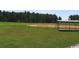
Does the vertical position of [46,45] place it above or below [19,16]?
below

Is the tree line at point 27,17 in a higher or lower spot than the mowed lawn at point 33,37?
higher

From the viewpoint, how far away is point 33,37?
261 centimetres

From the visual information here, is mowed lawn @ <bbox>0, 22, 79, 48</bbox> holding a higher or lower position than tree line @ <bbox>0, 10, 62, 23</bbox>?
lower

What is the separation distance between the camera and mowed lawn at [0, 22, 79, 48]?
2527 mm

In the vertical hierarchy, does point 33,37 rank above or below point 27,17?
below

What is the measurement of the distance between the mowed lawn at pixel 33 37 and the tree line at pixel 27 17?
6 cm

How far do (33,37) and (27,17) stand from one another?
239 millimetres

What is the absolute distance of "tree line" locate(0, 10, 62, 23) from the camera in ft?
8.18

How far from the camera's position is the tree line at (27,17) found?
8.18ft

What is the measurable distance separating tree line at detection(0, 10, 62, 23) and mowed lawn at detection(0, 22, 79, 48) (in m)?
0.06
